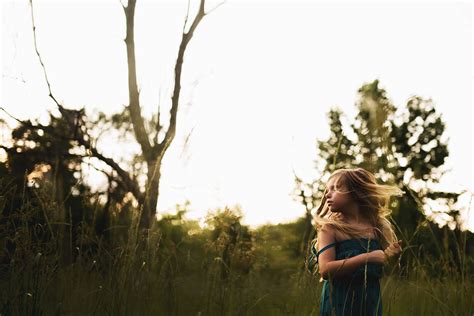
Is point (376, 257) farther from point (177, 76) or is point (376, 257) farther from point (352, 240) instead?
point (177, 76)

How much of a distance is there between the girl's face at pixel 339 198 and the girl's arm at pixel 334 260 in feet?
0.38

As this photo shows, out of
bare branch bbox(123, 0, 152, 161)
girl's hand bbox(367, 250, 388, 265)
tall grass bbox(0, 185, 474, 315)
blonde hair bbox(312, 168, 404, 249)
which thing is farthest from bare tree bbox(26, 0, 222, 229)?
girl's hand bbox(367, 250, 388, 265)

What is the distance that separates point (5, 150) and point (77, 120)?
3.85 feet

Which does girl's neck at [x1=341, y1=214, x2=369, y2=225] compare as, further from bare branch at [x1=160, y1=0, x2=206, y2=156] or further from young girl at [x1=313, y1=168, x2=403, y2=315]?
bare branch at [x1=160, y1=0, x2=206, y2=156]

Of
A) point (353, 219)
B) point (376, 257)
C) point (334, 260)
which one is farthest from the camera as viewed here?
point (353, 219)

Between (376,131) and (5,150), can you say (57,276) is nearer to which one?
(376,131)

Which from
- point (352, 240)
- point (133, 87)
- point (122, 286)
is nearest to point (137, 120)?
point (133, 87)

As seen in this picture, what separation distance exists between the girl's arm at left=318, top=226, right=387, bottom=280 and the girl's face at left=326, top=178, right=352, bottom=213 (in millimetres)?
117

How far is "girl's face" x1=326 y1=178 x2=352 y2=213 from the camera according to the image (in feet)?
8.79

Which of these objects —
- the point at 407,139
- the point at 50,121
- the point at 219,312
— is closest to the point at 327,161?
the point at 407,139

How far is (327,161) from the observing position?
2262cm

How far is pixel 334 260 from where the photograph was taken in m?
2.58

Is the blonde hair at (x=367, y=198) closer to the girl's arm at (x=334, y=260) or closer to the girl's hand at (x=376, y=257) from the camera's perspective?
the girl's arm at (x=334, y=260)

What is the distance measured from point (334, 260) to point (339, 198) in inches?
10.9
